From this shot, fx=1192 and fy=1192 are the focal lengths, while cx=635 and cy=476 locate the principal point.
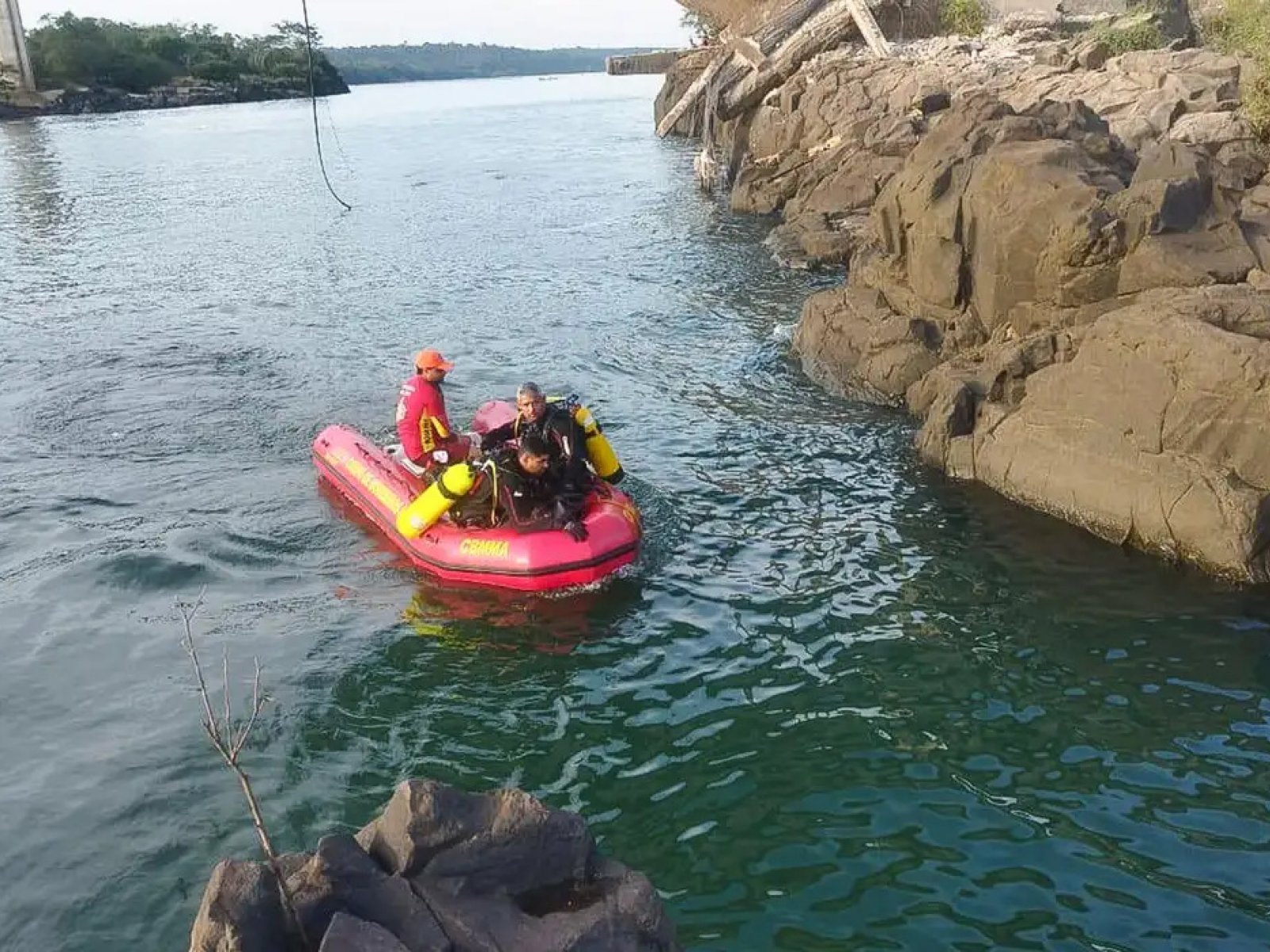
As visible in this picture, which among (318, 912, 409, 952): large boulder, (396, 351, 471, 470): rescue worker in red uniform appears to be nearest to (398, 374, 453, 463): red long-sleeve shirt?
(396, 351, 471, 470): rescue worker in red uniform

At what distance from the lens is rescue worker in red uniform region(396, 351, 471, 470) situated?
12.9 meters

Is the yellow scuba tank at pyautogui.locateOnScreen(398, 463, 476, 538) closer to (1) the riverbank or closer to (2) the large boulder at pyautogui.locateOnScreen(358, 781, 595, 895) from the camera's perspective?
(2) the large boulder at pyautogui.locateOnScreen(358, 781, 595, 895)

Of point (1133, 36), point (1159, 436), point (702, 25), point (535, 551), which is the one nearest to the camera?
point (535, 551)

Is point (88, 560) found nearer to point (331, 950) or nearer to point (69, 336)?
point (331, 950)

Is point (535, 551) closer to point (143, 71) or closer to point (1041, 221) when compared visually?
point (1041, 221)

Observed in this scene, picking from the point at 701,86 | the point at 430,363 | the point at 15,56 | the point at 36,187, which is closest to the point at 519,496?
the point at 430,363

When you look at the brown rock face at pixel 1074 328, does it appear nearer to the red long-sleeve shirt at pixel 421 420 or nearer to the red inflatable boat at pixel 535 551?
the red inflatable boat at pixel 535 551

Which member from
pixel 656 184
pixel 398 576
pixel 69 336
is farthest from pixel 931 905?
pixel 656 184

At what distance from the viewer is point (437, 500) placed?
469 inches

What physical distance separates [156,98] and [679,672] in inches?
3782

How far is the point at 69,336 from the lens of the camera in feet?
71.5

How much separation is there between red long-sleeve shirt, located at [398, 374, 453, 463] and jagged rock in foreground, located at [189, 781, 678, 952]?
7626 mm

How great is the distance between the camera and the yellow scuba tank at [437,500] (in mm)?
11688

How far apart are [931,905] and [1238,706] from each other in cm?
354
